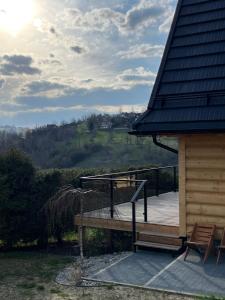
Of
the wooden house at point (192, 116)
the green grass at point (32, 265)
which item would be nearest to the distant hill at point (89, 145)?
the green grass at point (32, 265)

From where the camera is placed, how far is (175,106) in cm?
901

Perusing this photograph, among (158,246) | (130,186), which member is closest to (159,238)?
(158,246)

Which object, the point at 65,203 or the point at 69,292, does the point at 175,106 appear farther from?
the point at 69,292

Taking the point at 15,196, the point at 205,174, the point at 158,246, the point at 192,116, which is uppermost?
the point at 192,116

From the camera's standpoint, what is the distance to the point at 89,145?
130ft

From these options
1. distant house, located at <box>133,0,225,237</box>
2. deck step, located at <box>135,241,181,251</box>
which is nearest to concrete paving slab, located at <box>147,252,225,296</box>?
deck step, located at <box>135,241,181,251</box>

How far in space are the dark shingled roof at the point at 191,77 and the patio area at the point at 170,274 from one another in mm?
2674

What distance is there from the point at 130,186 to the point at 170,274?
594cm

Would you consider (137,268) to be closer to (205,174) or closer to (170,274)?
(170,274)

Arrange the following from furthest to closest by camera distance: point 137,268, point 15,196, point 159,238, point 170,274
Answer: point 15,196 → point 159,238 → point 137,268 → point 170,274

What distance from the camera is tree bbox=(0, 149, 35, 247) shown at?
1181 centimetres

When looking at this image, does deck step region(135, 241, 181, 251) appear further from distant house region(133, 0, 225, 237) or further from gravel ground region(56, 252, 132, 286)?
gravel ground region(56, 252, 132, 286)

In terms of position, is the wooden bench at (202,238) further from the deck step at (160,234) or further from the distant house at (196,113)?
the deck step at (160,234)

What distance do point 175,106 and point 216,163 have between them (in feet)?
4.98
